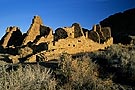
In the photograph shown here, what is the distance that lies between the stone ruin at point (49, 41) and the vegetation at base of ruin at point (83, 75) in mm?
8767

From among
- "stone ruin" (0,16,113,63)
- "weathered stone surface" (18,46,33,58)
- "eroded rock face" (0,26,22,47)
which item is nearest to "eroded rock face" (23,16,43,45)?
"stone ruin" (0,16,113,63)

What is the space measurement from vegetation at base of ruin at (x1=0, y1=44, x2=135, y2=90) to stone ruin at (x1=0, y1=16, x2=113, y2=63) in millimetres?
8767

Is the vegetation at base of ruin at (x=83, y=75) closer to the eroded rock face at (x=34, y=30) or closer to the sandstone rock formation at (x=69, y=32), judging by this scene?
the sandstone rock formation at (x=69, y=32)

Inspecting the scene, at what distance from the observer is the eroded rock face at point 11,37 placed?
49.8 meters

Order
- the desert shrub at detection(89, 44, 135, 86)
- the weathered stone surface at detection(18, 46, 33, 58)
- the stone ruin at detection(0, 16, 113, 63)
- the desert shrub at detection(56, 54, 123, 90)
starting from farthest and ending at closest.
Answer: the weathered stone surface at detection(18, 46, 33, 58) < the stone ruin at detection(0, 16, 113, 63) < the desert shrub at detection(89, 44, 135, 86) < the desert shrub at detection(56, 54, 123, 90)

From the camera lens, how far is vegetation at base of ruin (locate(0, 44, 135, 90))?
13.5m

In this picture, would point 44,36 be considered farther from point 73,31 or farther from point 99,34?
point 99,34

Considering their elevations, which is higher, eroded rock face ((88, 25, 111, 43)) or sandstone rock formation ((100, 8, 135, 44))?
sandstone rock formation ((100, 8, 135, 44))

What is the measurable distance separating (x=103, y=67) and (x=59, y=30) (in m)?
19.3

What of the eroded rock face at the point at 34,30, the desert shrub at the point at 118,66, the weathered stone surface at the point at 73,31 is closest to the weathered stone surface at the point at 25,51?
the eroded rock face at the point at 34,30

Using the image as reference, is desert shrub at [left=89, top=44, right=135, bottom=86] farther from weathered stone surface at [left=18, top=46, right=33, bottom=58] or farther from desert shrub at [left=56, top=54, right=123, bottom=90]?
weathered stone surface at [left=18, top=46, right=33, bottom=58]

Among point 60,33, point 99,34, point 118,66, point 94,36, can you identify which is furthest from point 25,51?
point 118,66

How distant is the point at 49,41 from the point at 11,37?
9.43 meters

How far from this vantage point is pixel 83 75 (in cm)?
2209
